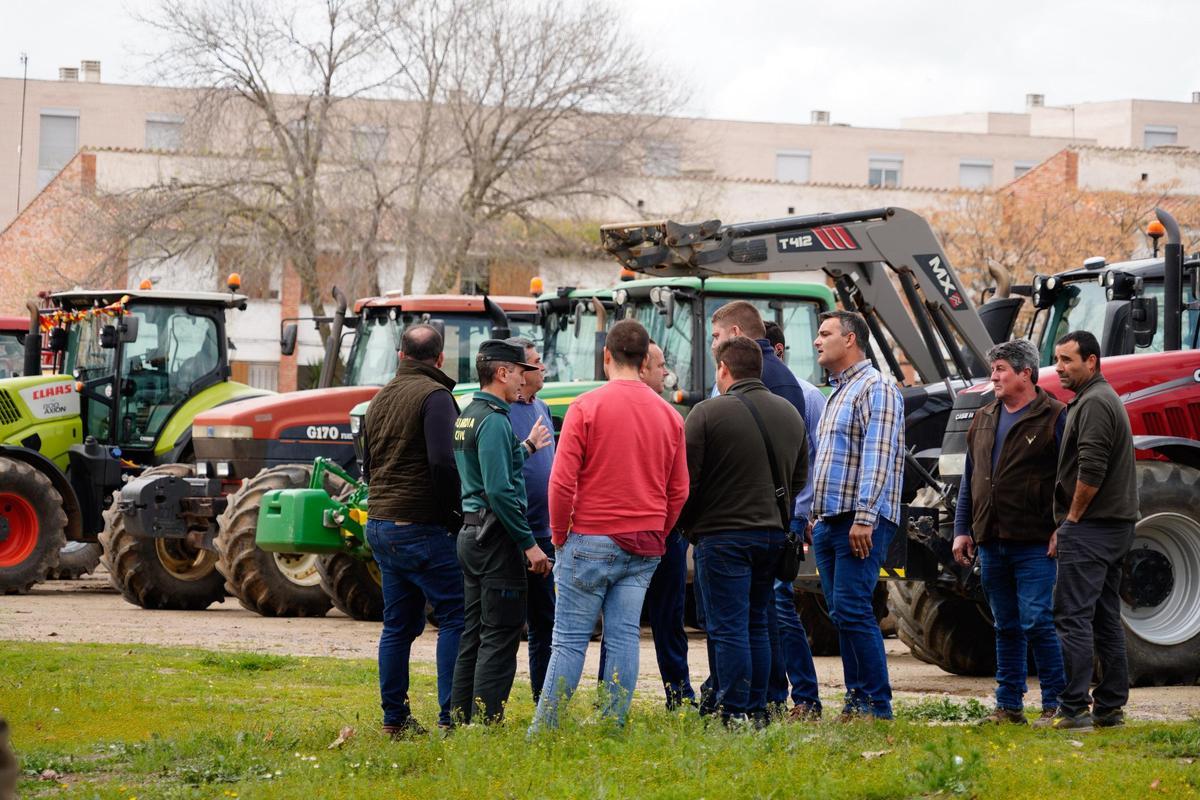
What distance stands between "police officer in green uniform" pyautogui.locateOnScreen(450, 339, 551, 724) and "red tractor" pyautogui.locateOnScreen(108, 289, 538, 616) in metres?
7.33

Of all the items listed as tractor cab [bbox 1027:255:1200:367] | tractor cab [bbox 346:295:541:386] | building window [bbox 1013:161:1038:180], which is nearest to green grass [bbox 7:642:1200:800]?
tractor cab [bbox 1027:255:1200:367]

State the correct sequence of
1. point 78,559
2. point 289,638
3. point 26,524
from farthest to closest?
point 78,559, point 26,524, point 289,638

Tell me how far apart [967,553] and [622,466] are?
226 centimetres

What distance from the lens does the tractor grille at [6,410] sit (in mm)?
18172

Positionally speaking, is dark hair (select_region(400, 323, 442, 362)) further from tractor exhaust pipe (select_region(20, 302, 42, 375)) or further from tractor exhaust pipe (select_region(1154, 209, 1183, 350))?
tractor exhaust pipe (select_region(20, 302, 42, 375))

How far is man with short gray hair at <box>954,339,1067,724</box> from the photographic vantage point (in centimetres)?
845

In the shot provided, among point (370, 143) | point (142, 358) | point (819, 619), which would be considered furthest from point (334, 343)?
point (370, 143)

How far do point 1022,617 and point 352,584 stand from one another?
7.70 m

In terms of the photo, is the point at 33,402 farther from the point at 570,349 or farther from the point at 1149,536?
the point at 1149,536

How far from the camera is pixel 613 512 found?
746cm

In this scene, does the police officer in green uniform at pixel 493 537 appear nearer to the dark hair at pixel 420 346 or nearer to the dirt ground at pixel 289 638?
the dark hair at pixel 420 346

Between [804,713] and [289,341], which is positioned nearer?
[804,713]

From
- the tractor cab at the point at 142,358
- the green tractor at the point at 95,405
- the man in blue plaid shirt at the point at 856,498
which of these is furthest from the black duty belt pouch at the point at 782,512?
the tractor cab at the point at 142,358

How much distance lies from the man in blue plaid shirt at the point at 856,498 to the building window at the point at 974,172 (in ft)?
200
